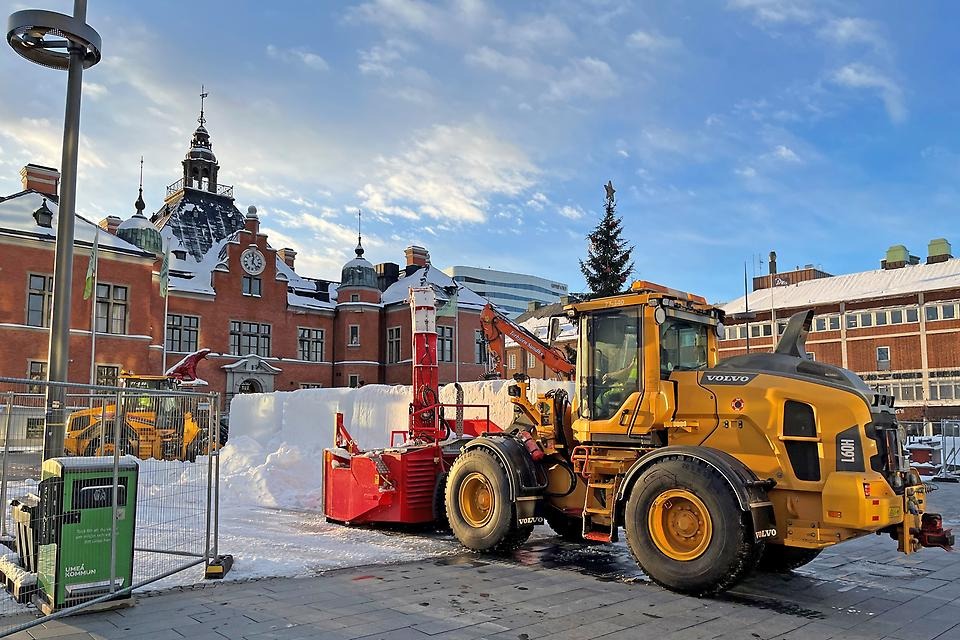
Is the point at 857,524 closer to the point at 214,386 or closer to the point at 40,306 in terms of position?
the point at 40,306

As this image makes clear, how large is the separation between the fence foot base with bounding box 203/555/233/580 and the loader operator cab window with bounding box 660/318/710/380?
5.09 metres

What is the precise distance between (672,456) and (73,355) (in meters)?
32.8

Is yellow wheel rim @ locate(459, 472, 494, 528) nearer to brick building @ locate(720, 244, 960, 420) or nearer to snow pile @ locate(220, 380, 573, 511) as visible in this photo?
snow pile @ locate(220, 380, 573, 511)

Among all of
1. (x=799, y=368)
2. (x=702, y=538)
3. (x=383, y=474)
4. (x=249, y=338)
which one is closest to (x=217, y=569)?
(x=383, y=474)

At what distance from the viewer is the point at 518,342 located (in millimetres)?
11398

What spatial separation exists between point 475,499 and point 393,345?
37.1m

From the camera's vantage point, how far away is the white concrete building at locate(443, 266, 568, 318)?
132625 mm

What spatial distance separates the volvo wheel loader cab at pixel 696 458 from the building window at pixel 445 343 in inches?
1451

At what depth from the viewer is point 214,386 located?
40.5 metres

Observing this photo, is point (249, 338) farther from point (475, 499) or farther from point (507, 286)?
point (507, 286)

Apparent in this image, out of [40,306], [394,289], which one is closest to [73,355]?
[40,306]

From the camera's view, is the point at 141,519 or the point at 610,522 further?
the point at 141,519

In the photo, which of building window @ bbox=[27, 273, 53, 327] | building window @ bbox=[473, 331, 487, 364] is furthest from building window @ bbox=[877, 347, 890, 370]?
building window @ bbox=[27, 273, 53, 327]

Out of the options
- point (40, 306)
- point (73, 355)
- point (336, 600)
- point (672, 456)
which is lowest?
point (336, 600)
